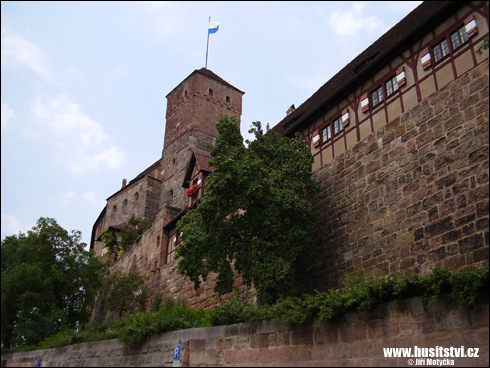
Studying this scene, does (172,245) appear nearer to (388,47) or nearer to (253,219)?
(253,219)

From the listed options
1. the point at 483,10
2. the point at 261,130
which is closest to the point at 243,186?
the point at 261,130

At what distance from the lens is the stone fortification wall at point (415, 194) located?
955 cm

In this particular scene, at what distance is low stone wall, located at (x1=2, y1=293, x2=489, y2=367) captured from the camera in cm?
598

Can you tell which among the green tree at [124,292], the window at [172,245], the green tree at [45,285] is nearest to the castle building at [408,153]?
the window at [172,245]

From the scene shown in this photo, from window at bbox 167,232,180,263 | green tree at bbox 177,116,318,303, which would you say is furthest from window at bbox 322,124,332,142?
window at bbox 167,232,180,263

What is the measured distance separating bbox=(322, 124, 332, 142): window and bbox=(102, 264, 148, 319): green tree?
11.8 m

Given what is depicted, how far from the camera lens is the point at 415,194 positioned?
10.8 metres

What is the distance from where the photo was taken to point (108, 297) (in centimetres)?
2162

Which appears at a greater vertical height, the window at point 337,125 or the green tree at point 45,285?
the window at point 337,125

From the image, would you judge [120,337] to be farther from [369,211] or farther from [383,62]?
[383,62]

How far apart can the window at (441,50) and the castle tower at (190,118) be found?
73.9 ft

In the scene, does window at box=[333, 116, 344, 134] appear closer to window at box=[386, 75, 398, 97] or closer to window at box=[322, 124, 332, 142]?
→ window at box=[322, 124, 332, 142]

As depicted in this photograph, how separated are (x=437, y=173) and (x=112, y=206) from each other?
34.9 m

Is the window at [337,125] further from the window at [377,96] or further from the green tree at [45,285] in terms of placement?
the green tree at [45,285]
